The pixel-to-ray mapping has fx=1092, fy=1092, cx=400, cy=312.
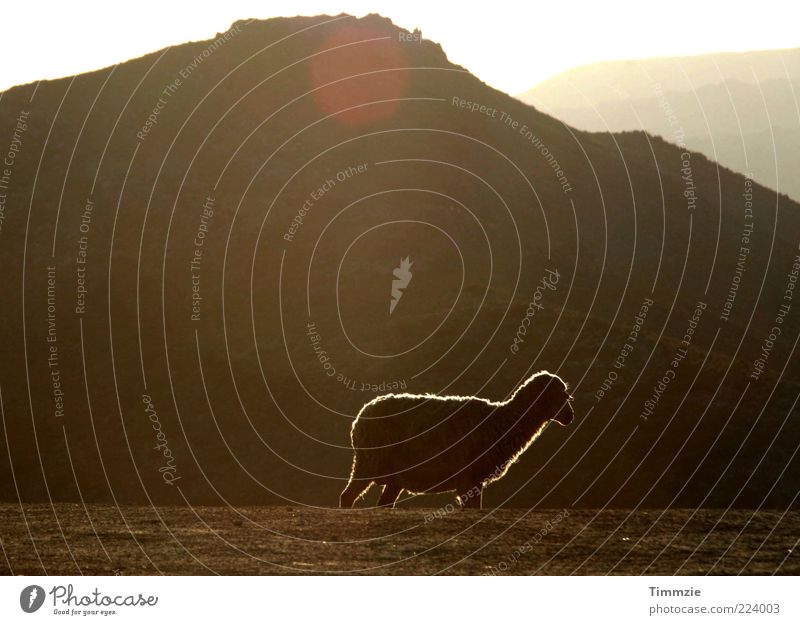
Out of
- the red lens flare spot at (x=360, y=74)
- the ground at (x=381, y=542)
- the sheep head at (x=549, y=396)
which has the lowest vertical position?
the ground at (x=381, y=542)

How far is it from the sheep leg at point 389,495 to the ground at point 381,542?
2.41m

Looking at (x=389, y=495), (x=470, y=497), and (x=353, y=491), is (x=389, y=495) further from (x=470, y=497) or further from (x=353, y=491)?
(x=470, y=497)

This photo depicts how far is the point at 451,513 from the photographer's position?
2330 centimetres

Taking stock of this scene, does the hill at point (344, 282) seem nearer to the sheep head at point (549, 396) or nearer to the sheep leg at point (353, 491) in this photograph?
the sheep head at point (549, 396)

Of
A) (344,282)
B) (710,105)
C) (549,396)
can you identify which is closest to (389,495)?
(549,396)

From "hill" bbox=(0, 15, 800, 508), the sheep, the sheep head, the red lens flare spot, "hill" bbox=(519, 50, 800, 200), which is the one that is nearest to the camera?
the sheep

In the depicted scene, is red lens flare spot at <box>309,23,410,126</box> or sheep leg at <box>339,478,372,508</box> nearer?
sheep leg at <box>339,478,372,508</box>

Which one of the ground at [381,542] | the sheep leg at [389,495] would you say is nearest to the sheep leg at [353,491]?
the sheep leg at [389,495]

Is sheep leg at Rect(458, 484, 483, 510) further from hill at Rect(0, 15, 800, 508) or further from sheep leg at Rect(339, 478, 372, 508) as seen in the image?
hill at Rect(0, 15, 800, 508)

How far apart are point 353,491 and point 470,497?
2887 millimetres

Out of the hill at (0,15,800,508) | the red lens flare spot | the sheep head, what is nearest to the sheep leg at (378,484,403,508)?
the sheep head

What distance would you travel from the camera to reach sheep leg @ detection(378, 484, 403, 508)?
1054 inches

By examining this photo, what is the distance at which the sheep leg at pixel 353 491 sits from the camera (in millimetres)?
26797

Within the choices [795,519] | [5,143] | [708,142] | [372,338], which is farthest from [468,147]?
[795,519]
